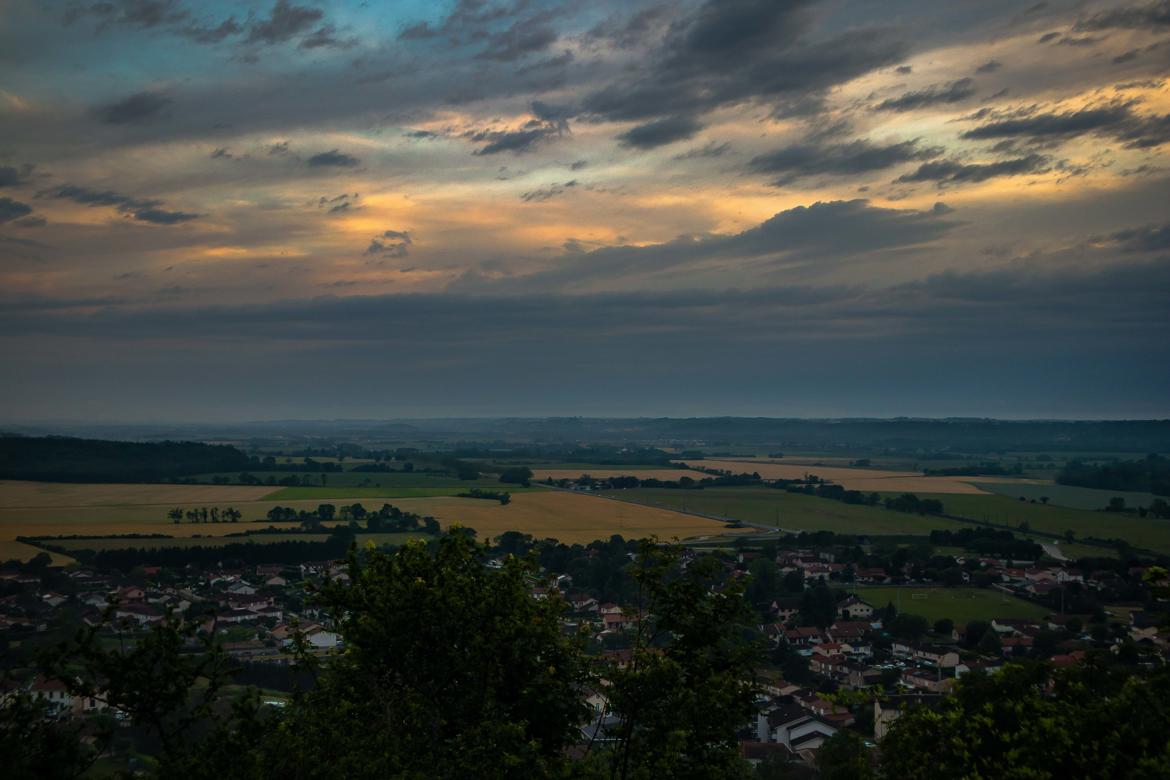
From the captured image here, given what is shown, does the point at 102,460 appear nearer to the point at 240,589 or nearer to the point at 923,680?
the point at 240,589

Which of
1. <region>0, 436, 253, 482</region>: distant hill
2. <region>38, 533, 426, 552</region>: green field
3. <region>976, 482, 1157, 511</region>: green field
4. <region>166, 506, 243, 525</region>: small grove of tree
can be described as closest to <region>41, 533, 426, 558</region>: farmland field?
<region>38, 533, 426, 552</region>: green field

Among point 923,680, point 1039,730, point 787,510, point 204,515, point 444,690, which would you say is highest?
point 1039,730

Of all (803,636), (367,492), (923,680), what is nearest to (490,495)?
(367,492)

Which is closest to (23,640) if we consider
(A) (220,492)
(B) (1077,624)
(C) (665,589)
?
(C) (665,589)

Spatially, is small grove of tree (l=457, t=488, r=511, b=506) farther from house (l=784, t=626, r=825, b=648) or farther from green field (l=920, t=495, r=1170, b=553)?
house (l=784, t=626, r=825, b=648)

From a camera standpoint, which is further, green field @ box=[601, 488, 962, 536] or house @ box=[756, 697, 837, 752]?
green field @ box=[601, 488, 962, 536]

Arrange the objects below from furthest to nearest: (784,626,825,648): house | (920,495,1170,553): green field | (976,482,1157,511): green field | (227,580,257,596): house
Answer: (976,482,1157,511): green field < (920,495,1170,553): green field < (227,580,257,596): house < (784,626,825,648): house

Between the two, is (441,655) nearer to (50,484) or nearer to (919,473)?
(50,484)
